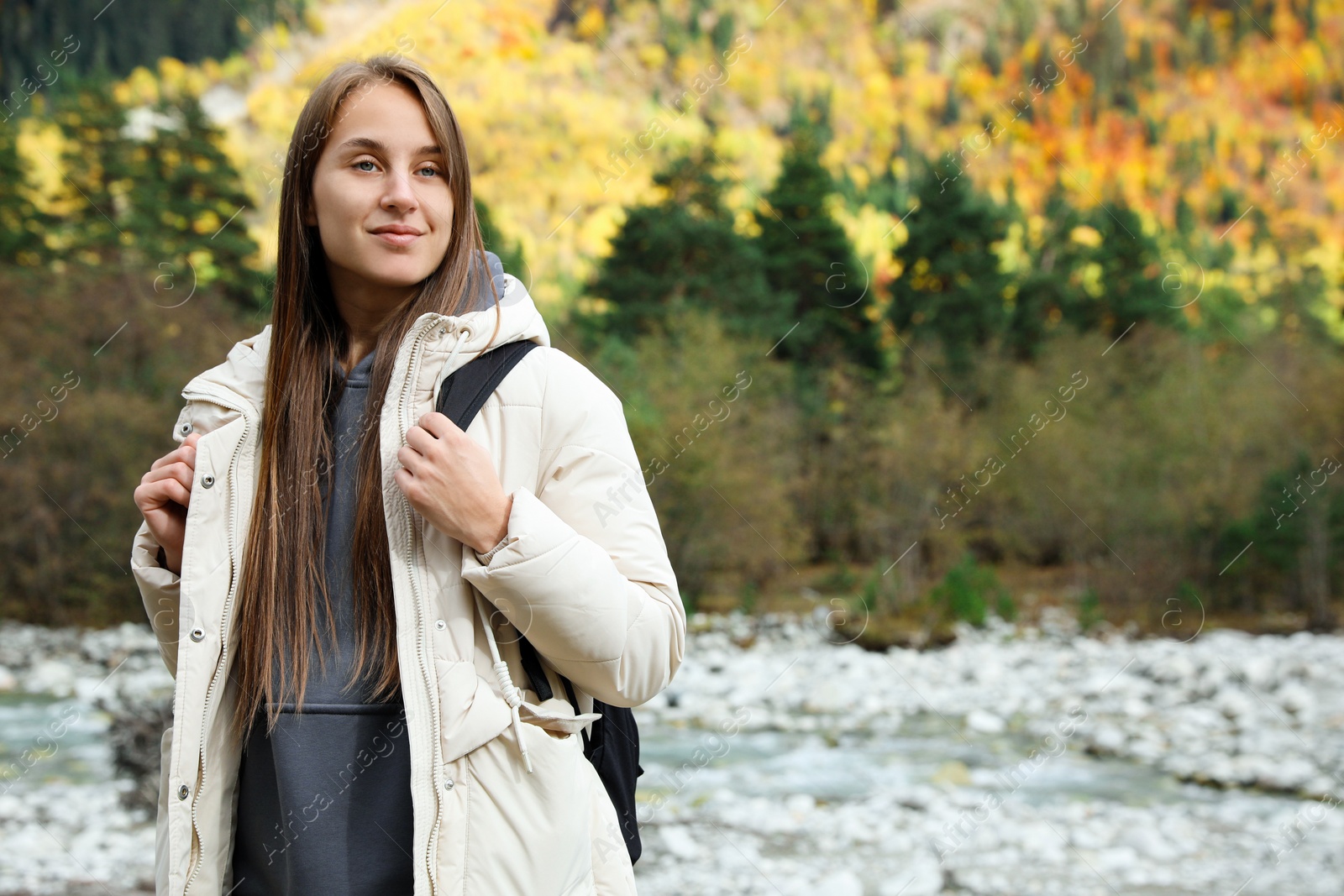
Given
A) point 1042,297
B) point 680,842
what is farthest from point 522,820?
point 1042,297

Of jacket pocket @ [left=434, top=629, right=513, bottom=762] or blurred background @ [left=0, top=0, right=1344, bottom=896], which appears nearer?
jacket pocket @ [left=434, top=629, right=513, bottom=762]

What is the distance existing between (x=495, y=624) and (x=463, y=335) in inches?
12.3

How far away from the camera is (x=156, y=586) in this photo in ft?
3.91

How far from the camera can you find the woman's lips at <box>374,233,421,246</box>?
3.71ft

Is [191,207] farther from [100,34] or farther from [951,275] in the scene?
[951,275]

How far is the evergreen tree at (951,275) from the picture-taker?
19.6 meters

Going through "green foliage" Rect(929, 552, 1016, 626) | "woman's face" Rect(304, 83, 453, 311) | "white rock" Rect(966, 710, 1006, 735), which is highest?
"green foliage" Rect(929, 552, 1016, 626)

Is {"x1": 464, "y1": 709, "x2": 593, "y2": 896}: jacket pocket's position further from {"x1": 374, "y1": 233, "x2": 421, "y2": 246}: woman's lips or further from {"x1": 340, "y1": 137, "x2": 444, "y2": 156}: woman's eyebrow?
{"x1": 340, "y1": 137, "x2": 444, "y2": 156}: woman's eyebrow

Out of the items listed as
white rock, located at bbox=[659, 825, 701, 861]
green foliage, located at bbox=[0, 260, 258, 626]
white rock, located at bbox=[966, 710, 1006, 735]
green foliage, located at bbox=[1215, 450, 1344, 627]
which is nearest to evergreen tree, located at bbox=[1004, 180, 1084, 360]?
green foliage, located at bbox=[1215, 450, 1344, 627]

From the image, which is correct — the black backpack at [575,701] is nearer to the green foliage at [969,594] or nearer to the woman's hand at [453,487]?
the woman's hand at [453,487]

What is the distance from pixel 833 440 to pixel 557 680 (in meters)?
16.5

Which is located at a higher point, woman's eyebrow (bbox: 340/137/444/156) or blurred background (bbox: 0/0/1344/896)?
blurred background (bbox: 0/0/1344/896)

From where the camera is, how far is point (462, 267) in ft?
3.87

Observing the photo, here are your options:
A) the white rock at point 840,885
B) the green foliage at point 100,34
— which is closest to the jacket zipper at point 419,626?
the white rock at point 840,885
